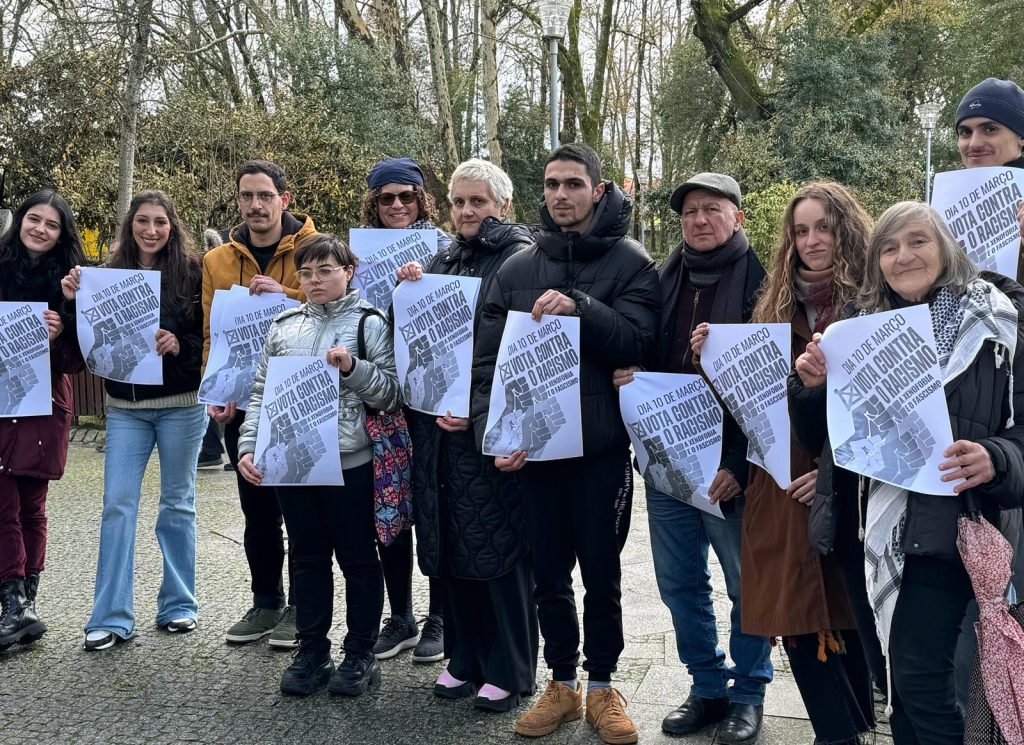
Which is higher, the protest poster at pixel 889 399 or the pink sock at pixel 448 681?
the protest poster at pixel 889 399

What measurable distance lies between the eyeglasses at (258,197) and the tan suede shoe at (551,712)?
2616 millimetres

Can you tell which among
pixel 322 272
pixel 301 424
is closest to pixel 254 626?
pixel 301 424

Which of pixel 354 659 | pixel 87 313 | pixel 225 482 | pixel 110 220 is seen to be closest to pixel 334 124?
pixel 110 220

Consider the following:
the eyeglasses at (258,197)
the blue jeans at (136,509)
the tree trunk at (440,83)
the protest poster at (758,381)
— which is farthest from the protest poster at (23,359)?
the tree trunk at (440,83)

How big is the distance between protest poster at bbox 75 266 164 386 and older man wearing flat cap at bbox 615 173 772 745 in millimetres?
2464

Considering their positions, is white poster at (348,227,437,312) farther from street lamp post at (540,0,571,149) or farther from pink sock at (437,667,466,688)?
street lamp post at (540,0,571,149)

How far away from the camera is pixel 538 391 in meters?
3.94

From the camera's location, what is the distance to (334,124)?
57.9 ft

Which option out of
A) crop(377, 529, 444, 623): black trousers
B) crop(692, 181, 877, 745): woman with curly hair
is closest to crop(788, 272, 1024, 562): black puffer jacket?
crop(692, 181, 877, 745): woman with curly hair

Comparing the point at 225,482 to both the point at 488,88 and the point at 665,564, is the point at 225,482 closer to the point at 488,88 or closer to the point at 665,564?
the point at 665,564

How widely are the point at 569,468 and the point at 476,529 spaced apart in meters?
0.52

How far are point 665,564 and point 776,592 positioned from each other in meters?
0.70

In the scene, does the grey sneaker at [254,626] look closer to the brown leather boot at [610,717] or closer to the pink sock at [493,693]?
the pink sock at [493,693]

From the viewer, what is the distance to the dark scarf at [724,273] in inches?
148
